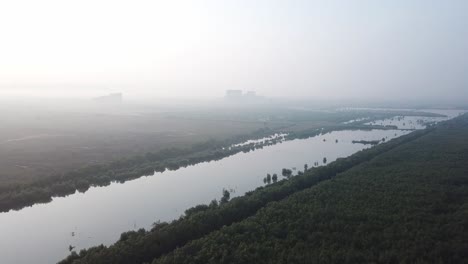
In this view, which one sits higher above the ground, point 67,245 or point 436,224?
point 436,224

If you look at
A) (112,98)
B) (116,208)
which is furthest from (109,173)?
(112,98)

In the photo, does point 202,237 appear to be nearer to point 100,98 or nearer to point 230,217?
point 230,217

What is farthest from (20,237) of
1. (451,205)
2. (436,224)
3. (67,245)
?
(451,205)

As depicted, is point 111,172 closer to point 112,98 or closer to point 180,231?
point 180,231

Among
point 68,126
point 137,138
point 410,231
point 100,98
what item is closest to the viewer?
point 410,231

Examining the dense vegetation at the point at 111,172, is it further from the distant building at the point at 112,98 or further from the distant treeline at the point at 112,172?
the distant building at the point at 112,98

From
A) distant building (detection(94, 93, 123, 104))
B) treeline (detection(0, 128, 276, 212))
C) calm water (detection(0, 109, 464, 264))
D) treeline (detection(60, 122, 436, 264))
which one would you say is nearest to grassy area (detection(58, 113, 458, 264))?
treeline (detection(60, 122, 436, 264))
